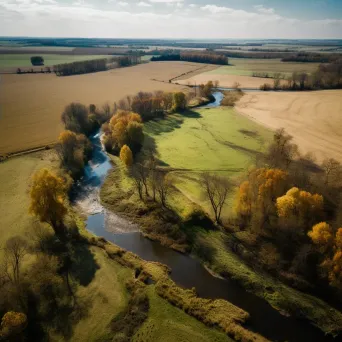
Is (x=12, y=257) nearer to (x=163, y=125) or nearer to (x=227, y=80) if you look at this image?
(x=163, y=125)

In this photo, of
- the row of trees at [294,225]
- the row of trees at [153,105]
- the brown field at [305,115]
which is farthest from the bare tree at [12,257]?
the row of trees at [153,105]

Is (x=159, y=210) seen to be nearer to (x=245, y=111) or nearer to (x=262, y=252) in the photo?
(x=262, y=252)

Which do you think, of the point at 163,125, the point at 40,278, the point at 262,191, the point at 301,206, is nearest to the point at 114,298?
the point at 40,278

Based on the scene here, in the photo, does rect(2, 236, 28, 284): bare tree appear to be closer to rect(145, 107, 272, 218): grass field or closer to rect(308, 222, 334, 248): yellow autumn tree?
rect(145, 107, 272, 218): grass field

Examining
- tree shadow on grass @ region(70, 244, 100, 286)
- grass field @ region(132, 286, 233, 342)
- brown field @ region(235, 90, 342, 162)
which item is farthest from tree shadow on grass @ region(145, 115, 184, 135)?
grass field @ region(132, 286, 233, 342)

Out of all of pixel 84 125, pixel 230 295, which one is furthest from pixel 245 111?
pixel 230 295

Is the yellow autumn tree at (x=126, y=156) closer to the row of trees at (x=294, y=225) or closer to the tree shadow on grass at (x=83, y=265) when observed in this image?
the tree shadow on grass at (x=83, y=265)
